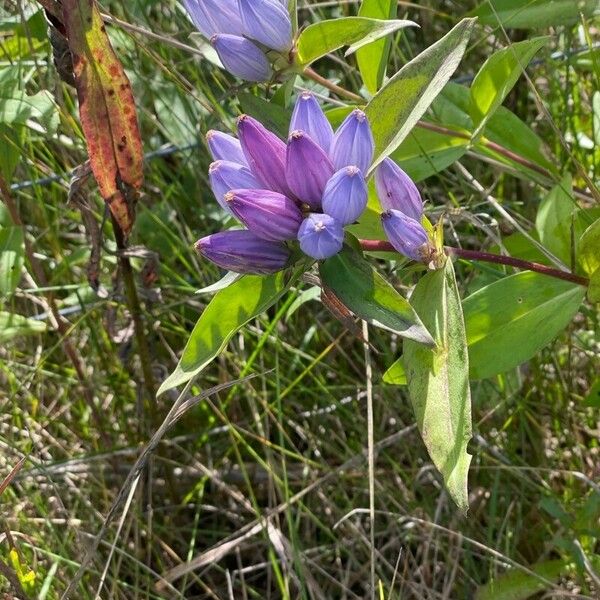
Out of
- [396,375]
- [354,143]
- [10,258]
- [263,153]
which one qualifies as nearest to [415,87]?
[354,143]

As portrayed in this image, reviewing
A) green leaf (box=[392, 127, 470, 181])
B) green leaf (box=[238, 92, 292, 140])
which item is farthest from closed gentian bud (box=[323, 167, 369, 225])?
green leaf (box=[392, 127, 470, 181])

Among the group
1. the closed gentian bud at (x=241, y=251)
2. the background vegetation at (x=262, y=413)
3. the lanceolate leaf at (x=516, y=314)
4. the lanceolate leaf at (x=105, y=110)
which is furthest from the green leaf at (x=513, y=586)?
the lanceolate leaf at (x=105, y=110)

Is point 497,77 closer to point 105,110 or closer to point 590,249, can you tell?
point 590,249

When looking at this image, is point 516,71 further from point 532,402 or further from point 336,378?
point 336,378

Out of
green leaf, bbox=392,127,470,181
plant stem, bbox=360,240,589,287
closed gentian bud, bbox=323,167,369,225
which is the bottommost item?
plant stem, bbox=360,240,589,287

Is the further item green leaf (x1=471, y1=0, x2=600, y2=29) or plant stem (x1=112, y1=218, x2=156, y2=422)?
plant stem (x1=112, y1=218, x2=156, y2=422)

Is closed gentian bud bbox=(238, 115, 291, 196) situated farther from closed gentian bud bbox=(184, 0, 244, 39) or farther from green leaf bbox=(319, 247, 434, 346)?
closed gentian bud bbox=(184, 0, 244, 39)
